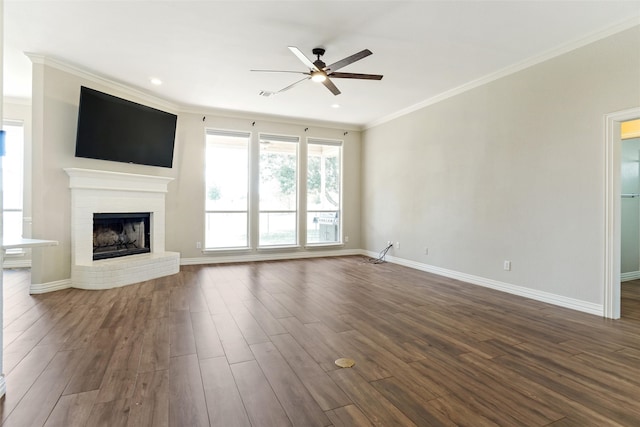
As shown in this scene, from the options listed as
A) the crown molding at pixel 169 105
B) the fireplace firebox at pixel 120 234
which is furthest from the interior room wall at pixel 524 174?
the fireplace firebox at pixel 120 234

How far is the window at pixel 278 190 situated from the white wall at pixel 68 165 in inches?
35.7

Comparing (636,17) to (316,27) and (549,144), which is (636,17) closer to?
(549,144)

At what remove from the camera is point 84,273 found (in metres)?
4.43

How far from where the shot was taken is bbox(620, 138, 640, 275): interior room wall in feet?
16.4

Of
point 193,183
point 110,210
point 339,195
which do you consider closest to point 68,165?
point 110,210

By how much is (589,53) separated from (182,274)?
6.30m

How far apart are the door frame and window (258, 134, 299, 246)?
207 inches

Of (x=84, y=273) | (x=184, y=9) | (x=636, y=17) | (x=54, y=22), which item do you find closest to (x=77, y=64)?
(x=54, y=22)

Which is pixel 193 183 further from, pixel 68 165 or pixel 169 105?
pixel 68 165

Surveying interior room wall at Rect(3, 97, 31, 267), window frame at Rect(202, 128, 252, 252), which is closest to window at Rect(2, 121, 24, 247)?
interior room wall at Rect(3, 97, 31, 267)

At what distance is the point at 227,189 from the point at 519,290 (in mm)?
5395

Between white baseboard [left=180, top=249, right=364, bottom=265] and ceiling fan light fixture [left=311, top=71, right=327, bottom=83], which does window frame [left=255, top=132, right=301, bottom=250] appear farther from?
ceiling fan light fixture [left=311, top=71, right=327, bottom=83]

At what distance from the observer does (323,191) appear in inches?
298

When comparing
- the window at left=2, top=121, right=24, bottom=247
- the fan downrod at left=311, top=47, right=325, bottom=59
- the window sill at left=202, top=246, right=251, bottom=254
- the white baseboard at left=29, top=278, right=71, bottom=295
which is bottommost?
the white baseboard at left=29, top=278, right=71, bottom=295
